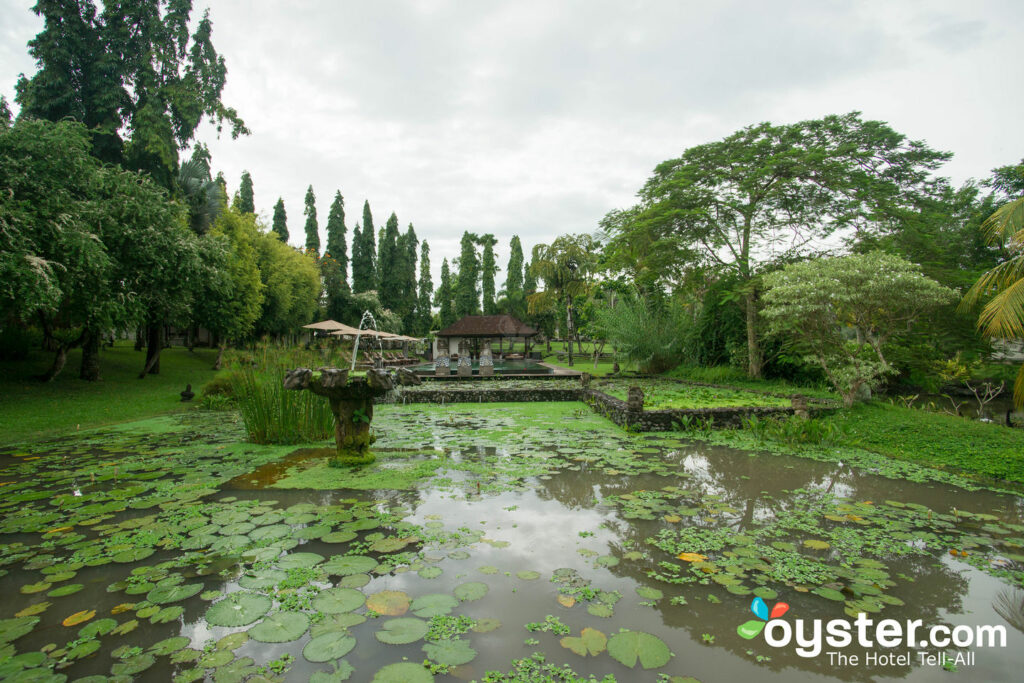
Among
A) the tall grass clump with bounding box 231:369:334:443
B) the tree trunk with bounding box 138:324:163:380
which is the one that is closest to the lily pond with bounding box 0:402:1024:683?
the tall grass clump with bounding box 231:369:334:443

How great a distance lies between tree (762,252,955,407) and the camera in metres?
8.42

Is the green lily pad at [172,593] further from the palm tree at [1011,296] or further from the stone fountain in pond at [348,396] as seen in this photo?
the palm tree at [1011,296]

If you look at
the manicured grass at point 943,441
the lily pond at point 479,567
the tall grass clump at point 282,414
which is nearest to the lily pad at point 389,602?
the lily pond at point 479,567

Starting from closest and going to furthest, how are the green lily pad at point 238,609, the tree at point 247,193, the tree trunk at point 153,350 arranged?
the green lily pad at point 238,609, the tree trunk at point 153,350, the tree at point 247,193

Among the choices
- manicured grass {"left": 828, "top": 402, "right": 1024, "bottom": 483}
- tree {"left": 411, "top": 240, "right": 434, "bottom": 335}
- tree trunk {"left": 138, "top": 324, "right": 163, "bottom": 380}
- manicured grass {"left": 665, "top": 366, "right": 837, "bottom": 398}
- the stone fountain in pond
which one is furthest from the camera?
tree {"left": 411, "top": 240, "right": 434, "bottom": 335}

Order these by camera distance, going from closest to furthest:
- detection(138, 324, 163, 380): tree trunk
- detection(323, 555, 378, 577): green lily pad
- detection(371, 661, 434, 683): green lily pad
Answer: detection(371, 661, 434, 683): green lily pad
detection(323, 555, 378, 577): green lily pad
detection(138, 324, 163, 380): tree trunk

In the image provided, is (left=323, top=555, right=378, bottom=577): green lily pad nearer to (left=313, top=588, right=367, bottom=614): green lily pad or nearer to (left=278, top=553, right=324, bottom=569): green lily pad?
(left=278, top=553, right=324, bottom=569): green lily pad

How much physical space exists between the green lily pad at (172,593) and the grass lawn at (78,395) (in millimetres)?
6577

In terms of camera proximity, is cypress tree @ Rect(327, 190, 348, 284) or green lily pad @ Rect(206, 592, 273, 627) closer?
green lily pad @ Rect(206, 592, 273, 627)

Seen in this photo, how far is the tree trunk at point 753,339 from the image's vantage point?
1355 centimetres

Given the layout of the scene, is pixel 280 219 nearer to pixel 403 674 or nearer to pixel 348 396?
pixel 348 396

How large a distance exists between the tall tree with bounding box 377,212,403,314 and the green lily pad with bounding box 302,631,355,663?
35839 millimetres

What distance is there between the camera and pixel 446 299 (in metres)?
45.3

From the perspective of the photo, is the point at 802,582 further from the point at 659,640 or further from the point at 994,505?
the point at 994,505
